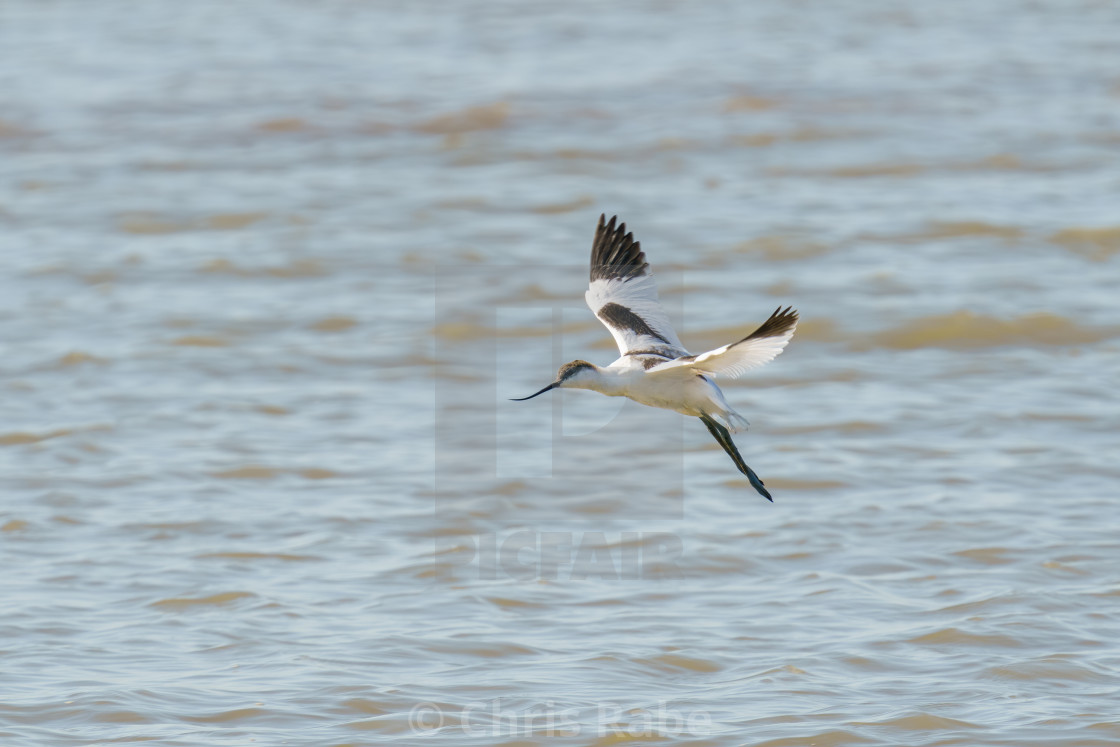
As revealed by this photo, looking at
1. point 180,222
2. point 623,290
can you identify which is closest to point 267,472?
point 623,290

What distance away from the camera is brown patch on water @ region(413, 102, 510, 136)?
53.3 ft

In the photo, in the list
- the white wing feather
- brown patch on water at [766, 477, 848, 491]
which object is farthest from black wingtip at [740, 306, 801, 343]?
brown patch on water at [766, 477, 848, 491]

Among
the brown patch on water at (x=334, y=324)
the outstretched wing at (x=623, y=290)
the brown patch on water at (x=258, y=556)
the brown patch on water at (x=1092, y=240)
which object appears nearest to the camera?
the outstretched wing at (x=623, y=290)

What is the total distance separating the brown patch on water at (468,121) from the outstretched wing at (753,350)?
1110 centimetres

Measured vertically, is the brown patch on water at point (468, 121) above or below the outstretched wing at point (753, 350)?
above

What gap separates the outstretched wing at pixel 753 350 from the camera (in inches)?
205

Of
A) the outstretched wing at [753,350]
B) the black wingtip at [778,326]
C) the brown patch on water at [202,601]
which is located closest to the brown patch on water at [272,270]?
the brown patch on water at [202,601]

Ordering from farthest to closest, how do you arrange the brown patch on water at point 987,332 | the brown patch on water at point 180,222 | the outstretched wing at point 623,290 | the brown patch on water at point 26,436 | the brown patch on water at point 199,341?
the brown patch on water at point 180,222 < the brown patch on water at point 199,341 < the brown patch on water at point 987,332 < the brown patch on water at point 26,436 < the outstretched wing at point 623,290

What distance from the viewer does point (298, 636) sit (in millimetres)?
7082

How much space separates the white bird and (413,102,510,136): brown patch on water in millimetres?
9766

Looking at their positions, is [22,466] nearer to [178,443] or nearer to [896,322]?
[178,443]

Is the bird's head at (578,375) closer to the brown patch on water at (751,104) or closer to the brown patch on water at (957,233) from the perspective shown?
the brown patch on water at (957,233)

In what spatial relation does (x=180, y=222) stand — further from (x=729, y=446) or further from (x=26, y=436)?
(x=729, y=446)

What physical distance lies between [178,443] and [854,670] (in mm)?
4578
